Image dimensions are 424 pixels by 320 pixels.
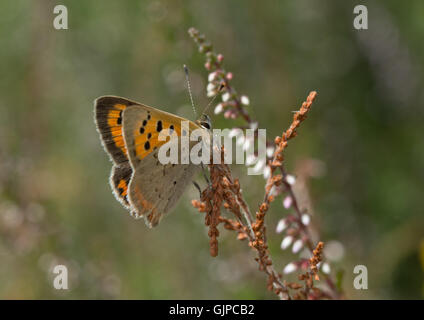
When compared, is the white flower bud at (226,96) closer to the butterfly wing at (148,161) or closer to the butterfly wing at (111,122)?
the butterfly wing at (148,161)

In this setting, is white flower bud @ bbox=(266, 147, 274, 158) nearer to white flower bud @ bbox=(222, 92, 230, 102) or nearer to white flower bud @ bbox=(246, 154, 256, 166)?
white flower bud @ bbox=(246, 154, 256, 166)

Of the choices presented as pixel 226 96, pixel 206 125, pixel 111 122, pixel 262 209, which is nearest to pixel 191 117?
pixel 206 125

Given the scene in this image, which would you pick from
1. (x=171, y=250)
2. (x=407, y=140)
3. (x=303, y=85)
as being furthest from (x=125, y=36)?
(x=407, y=140)

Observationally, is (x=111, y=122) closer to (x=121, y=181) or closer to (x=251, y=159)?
(x=121, y=181)

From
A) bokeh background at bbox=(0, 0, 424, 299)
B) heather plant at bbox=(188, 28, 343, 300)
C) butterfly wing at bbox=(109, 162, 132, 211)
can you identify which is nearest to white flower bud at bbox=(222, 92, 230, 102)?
heather plant at bbox=(188, 28, 343, 300)

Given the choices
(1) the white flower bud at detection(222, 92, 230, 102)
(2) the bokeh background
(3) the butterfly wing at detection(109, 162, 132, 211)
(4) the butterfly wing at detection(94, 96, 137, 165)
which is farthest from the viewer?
(2) the bokeh background

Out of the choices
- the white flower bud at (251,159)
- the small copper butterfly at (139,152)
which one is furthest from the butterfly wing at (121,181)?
the white flower bud at (251,159)
